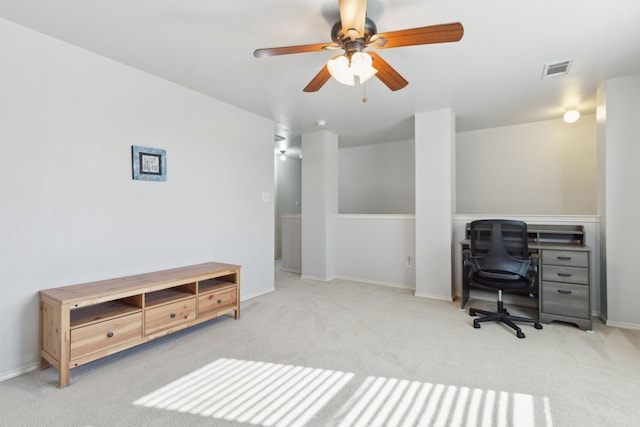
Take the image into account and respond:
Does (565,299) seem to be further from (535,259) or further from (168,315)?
(168,315)

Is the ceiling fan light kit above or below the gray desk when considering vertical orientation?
above

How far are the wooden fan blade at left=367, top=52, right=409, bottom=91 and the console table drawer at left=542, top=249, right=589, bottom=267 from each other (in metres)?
2.14

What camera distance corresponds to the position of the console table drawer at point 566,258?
9.07ft

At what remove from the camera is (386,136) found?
5160mm

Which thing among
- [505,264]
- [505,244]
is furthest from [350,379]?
[505,244]

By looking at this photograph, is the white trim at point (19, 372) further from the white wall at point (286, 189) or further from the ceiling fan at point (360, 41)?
the white wall at point (286, 189)

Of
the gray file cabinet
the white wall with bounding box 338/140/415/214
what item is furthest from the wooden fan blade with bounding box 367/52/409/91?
the white wall with bounding box 338/140/415/214

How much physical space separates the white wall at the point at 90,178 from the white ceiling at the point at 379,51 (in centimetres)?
16

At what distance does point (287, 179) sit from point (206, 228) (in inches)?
158

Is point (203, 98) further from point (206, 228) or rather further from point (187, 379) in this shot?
point (187, 379)

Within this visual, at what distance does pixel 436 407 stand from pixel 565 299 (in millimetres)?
1986

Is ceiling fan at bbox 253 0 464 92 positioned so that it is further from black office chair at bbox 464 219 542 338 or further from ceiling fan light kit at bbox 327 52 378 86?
black office chair at bbox 464 219 542 338

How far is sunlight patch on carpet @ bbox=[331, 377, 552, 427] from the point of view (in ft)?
5.17

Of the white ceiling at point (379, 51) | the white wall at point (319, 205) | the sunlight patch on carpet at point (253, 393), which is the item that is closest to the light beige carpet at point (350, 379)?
the sunlight patch on carpet at point (253, 393)
